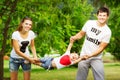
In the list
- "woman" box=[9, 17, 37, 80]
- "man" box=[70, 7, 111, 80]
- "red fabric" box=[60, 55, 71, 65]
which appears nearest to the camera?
"red fabric" box=[60, 55, 71, 65]

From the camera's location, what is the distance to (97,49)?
8.23 metres

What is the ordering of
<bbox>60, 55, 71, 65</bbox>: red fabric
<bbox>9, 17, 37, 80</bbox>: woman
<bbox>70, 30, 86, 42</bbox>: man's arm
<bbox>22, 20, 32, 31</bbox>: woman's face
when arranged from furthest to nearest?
<bbox>70, 30, 86, 42</bbox>: man's arm < <bbox>22, 20, 32, 31</bbox>: woman's face < <bbox>9, 17, 37, 80</bbox>: woman < <bbox>60, 55, 71, 65</bbox>: red fabric

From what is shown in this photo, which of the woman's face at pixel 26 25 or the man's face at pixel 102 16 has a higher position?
the man's face at pixel 102 16

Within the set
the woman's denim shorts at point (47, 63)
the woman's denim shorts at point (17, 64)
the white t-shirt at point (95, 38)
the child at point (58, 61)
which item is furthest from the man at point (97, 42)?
the woman's denim shorts at point (17, 64)

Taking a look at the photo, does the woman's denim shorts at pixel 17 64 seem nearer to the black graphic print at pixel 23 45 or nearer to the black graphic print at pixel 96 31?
the black graphic print at pixel 23 45

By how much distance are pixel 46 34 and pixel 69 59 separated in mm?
8902

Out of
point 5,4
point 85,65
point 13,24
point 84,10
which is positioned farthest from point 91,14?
point 85,65

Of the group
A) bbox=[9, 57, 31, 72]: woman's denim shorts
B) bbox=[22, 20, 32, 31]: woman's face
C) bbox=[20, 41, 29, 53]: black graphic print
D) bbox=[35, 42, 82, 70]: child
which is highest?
bbox=[22, 20, 32, 31]: woman's face

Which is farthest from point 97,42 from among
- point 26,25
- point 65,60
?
point 26,25

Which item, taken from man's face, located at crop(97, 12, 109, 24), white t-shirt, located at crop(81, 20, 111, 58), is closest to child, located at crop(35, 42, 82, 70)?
white t-shirt, located at crop(81, 20, 111, 58)

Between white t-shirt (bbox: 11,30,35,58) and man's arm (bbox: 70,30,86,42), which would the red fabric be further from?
white t-shirt (bbox: 11,30,35,58)

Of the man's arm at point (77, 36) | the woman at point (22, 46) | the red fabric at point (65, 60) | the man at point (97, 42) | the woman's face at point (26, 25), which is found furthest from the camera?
the man's arm at point (77, 36)

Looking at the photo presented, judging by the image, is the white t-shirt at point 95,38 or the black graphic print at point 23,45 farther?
the white t-shirt at point 95,38

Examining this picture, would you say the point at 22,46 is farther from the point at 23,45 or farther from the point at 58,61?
the point at 58,61
